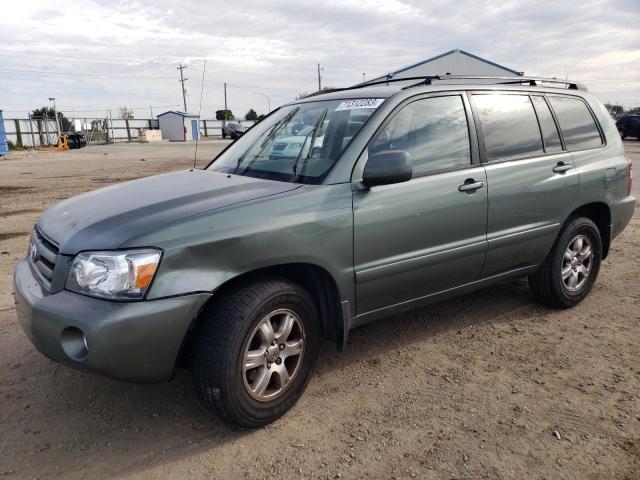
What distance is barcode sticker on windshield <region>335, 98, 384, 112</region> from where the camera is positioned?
3418mm

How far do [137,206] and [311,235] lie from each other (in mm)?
949

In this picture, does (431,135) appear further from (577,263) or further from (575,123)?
(577,263)

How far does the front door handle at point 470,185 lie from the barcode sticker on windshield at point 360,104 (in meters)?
0.77

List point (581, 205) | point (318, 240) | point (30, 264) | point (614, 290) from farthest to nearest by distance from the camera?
point (614, 290), point (581, 205), point (30, 264), point (318, 240)

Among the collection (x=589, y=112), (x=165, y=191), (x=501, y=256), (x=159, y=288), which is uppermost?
(x=589, y=112)

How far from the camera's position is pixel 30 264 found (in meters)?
3.14

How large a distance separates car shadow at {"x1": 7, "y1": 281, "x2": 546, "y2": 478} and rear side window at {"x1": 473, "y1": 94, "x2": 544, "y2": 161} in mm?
1488

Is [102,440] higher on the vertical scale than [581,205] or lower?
lower

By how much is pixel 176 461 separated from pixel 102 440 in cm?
46

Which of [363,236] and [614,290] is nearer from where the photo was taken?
[363,236]

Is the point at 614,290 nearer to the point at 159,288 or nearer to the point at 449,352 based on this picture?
the point at 449,352

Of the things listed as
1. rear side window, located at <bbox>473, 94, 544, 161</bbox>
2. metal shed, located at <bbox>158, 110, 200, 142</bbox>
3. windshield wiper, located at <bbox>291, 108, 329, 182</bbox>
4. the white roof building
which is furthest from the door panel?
metal shed, located at <bbox>158, 110, 200, 142</bbox>

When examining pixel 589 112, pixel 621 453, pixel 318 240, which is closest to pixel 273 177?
pixel 318 240

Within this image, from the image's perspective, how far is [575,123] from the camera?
4.51m
